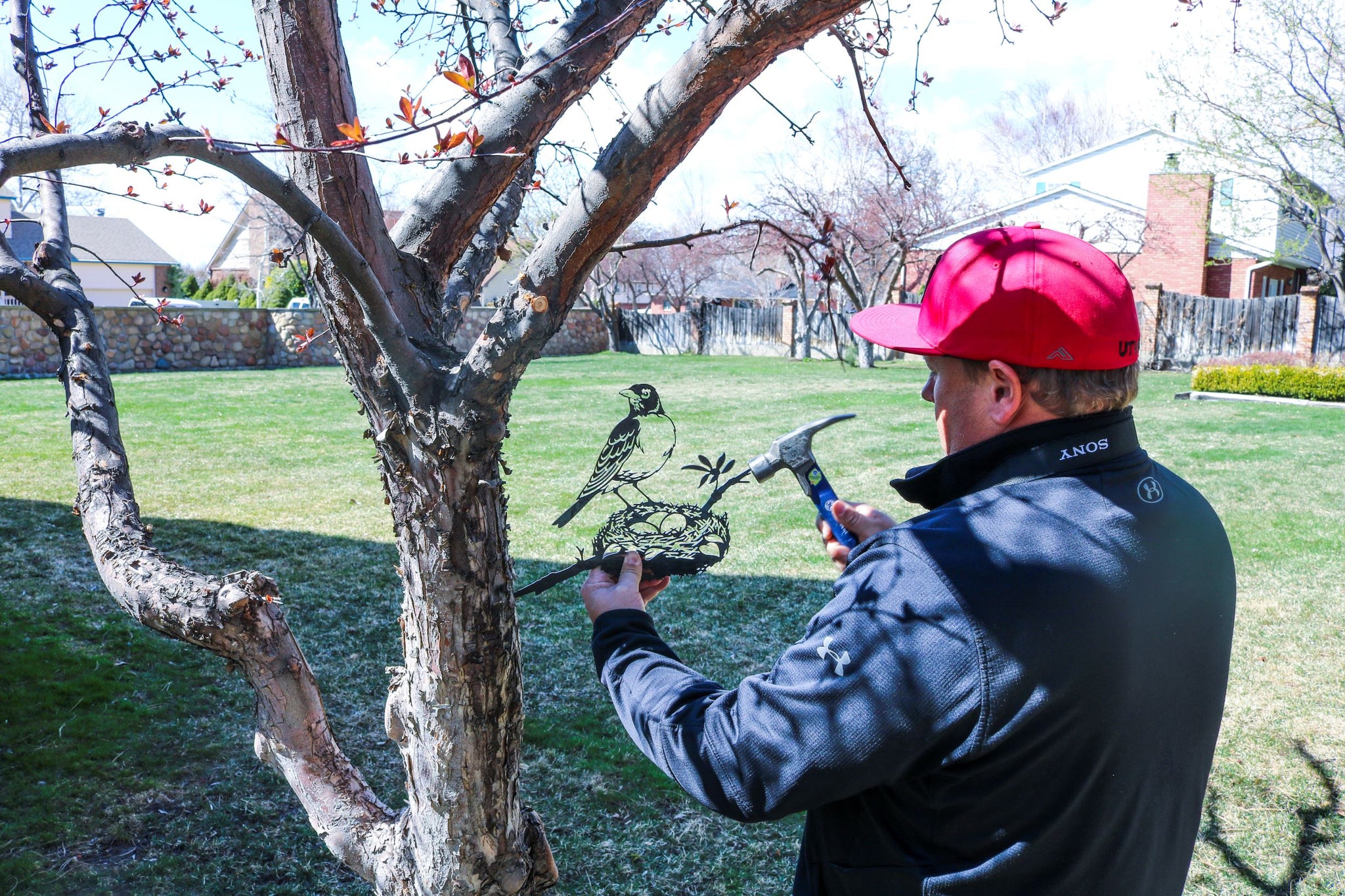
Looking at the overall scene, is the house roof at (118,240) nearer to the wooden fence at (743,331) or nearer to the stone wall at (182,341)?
the stone wall at (182,341)

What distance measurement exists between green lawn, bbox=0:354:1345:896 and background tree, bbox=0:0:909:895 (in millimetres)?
1352

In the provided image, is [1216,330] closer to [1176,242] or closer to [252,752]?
[1176,242]

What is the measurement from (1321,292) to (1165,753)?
2856cm

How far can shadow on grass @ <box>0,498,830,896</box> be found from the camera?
3342mm

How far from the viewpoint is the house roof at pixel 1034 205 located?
27.5 m

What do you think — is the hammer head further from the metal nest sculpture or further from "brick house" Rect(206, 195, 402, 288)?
"brick house" Rect(206, 195, 402, 288)

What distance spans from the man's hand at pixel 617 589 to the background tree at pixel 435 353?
26 cm

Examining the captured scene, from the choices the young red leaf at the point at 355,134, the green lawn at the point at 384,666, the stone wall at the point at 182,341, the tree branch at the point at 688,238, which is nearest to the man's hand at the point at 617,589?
the tree branch at the point at 688,238

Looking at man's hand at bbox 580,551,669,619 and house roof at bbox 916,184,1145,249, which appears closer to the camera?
man's hand at bbox 580,551,669,619

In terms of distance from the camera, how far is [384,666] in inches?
199

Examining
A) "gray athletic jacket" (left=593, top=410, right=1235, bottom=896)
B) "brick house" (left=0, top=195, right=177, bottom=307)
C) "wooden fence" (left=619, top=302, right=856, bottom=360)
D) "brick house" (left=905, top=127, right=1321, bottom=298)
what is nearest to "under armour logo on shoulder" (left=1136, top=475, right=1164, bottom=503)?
"gray athletic jacket" (left=593, top=410, right=1235, bottom=896)

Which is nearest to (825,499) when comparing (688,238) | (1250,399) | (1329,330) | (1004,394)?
(1004,394)

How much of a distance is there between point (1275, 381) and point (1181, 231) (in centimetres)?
1476

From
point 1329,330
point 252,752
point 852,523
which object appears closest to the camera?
point 852,523
